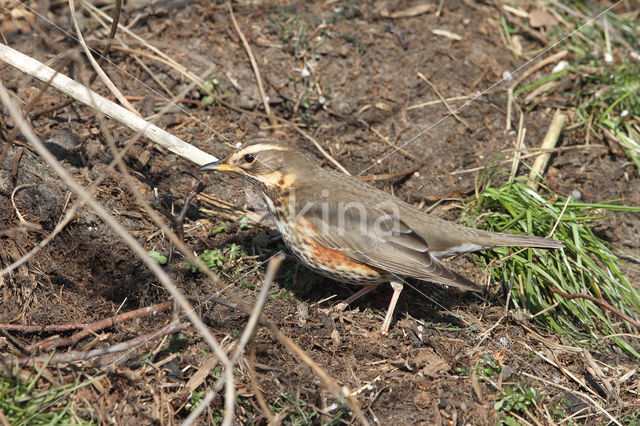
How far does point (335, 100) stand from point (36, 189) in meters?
3.60

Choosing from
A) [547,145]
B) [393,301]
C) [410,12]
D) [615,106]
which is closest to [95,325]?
[393,301]

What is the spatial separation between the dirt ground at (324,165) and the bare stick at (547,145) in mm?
184

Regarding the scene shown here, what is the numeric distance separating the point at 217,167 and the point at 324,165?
1817 millimetres

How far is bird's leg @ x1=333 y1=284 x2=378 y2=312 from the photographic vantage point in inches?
230

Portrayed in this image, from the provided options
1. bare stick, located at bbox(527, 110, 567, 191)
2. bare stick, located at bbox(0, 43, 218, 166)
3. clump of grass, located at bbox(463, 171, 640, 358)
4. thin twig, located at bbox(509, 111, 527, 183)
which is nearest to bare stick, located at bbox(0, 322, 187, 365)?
bare stick, located at bbox(0, 43, 218, 166)

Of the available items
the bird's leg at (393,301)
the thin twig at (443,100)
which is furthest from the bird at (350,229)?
the thin twig at (443,100)

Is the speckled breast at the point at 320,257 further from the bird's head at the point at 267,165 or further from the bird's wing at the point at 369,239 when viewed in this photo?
the bird's head at the point at 267,165

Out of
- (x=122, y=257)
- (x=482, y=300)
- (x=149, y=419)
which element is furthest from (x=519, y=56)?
(x=149, y=419)

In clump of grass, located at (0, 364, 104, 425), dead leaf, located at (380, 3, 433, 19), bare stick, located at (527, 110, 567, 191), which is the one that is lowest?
bare stick, located at (527, 110, 567, 191)

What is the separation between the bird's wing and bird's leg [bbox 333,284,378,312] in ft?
1.90

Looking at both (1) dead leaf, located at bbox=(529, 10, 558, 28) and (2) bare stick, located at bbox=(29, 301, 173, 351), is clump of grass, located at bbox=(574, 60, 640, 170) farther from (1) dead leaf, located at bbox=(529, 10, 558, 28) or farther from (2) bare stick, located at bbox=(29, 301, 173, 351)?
(2) bare stick, located at bbox=(29, 301, 173, 351)

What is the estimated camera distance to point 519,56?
817 centimetres

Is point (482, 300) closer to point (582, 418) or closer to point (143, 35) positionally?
point (582, 418)

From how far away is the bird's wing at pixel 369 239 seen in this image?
548cm
